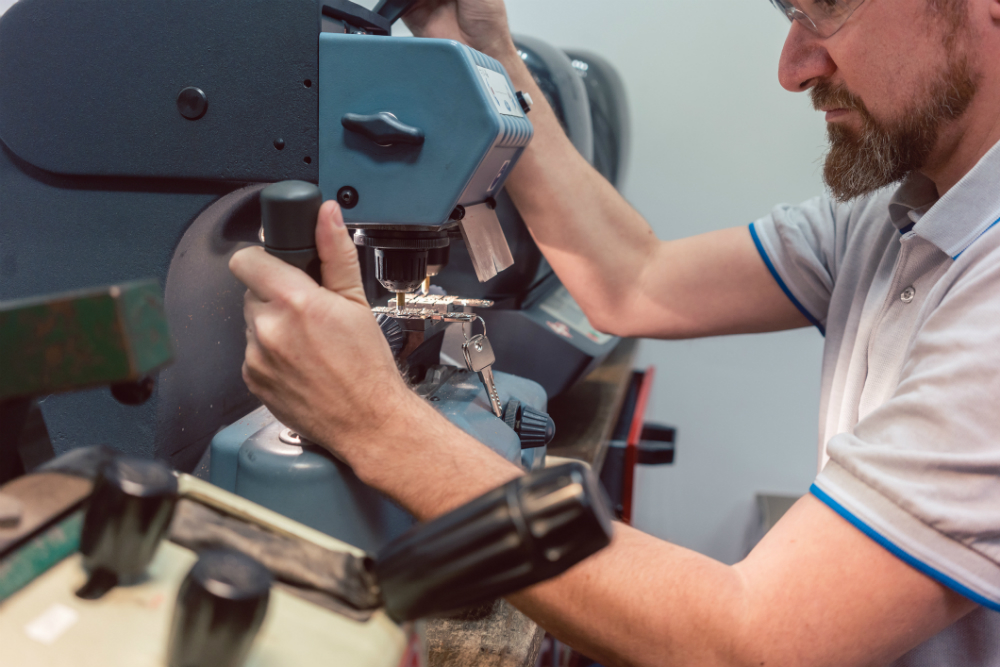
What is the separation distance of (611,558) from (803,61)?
0.64 metres

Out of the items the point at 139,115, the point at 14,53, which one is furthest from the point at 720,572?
the point at 14,53

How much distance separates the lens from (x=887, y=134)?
0.78 meters

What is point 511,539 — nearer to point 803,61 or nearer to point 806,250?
point 803,61

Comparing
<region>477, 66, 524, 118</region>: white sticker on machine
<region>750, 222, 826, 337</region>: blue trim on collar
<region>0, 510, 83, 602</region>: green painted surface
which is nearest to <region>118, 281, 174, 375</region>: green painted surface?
<region>0, 510, 83, 602</region>: green painted surface

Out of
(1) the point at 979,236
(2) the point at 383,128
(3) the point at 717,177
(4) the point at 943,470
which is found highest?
(2) the point at 383,128

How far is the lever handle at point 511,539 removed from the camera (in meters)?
0.26

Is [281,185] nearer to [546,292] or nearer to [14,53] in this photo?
[14,53]

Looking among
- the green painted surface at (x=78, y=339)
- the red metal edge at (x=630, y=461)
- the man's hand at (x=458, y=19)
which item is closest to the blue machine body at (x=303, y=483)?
the green painted surface at (x=78, y=339)

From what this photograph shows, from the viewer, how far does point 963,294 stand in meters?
0.60

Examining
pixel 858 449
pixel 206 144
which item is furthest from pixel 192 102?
pixel 858 449

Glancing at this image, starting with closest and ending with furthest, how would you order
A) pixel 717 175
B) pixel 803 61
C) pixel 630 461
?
pixel 803 61 → pixel 630 461 → pixel 717 175

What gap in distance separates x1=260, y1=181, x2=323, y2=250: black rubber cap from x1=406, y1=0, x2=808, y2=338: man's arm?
0.54 meters

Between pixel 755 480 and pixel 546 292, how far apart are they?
48.6 inches

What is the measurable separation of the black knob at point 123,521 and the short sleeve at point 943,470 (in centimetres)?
50
